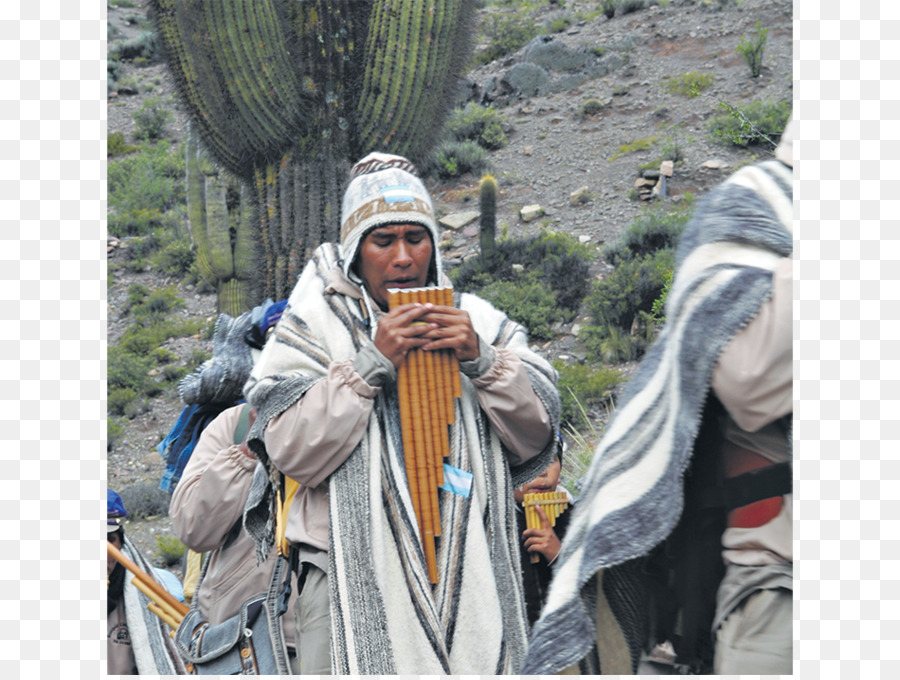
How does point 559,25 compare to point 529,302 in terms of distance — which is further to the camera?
point 559,25

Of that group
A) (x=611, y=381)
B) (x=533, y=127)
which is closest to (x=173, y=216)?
(x=533, y=127)

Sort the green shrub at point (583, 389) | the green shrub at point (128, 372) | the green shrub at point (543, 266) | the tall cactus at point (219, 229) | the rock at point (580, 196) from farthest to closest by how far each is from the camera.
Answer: the rock at point (580, 196) → the green shrub at point (128, 372) → the green shrub at point (543, 266) → the tall cactus at point (219, 229) → the green shrub at point (583, 389)

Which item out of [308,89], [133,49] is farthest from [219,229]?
[133,49]

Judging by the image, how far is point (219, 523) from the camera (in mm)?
2879

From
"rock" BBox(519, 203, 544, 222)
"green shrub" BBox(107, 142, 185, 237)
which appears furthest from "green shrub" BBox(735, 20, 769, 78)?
"green shrub" BBox(107, 142, 185, 237)

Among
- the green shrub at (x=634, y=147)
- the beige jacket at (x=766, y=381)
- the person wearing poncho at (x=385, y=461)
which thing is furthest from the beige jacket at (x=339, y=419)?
the green shrub at (x=634, y=147)

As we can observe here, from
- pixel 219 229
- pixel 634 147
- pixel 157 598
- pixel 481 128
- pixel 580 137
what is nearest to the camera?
pixel 157 598

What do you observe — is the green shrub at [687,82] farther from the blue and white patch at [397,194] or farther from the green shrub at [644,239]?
the blue and white patch at [397,194]

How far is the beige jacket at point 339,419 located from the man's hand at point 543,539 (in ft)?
1.95

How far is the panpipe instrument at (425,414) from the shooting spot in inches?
99.3

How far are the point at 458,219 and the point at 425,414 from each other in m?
11.7

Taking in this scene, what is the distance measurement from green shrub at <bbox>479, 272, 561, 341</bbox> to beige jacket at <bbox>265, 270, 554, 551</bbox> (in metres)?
7.68

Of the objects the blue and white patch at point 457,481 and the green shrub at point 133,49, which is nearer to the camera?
the blue and white patch at point 457,481

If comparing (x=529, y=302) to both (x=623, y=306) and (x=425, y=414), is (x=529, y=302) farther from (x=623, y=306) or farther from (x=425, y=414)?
(x=425, y=414)
